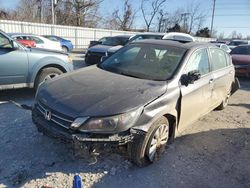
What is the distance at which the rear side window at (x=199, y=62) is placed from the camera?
13.4 feet

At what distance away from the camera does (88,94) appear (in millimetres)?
3199

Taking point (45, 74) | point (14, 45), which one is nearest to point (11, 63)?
point (14, 45)

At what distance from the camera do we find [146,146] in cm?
321

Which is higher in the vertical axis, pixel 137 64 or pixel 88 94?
pixel 137 64

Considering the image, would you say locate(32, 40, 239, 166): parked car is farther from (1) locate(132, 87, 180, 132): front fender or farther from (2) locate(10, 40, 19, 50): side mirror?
(2) locate(10, 40, 19, 50): side mirror

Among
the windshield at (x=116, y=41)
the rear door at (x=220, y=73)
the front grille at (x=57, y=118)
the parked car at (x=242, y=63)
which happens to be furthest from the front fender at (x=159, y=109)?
the windshield at (x=116, y=41)

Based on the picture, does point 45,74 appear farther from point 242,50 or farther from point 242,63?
point 242,50

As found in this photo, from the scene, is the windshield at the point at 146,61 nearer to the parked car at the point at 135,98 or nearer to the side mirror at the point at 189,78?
the parked car at the point at 135,98

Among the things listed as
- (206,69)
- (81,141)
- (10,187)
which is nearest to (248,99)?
(206,69)

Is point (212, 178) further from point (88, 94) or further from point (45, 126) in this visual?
point (45, 126)

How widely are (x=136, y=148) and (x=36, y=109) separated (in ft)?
4.63

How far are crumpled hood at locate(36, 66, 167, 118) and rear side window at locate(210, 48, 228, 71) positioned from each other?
1833 millimetres

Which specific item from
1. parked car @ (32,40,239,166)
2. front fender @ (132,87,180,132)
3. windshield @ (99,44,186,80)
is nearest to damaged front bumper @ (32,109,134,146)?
parked car @ (32,40,239,166)

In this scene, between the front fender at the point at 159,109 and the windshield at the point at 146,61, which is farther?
the windshield at the point at 146,61
